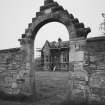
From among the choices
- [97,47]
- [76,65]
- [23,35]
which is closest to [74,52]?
[76,65]

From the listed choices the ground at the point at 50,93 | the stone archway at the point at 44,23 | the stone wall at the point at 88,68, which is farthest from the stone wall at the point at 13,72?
the stone wall at the point at 88,68

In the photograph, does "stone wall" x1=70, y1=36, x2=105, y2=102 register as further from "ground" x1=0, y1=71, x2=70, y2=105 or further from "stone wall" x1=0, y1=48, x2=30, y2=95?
"stone wall" x1=0, y1=48, x2=30, y2=95

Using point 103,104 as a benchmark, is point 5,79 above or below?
above

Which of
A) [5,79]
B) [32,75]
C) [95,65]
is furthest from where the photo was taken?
[5,79]

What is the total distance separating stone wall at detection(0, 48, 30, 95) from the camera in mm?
6884

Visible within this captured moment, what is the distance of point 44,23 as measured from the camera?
22.2 feet

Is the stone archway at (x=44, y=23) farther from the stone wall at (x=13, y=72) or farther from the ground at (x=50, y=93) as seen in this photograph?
the ground at (x=50, y=93)

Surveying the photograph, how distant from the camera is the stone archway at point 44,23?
5.68 metres

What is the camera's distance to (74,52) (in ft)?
18.6

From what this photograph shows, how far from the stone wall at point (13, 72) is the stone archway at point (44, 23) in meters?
0.27

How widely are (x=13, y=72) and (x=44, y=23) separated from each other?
2962 mm

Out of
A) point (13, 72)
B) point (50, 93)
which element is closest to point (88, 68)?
point (50, 93)

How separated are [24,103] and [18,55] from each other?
7.91 feet

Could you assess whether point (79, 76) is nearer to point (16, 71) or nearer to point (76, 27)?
point (76, 27)
